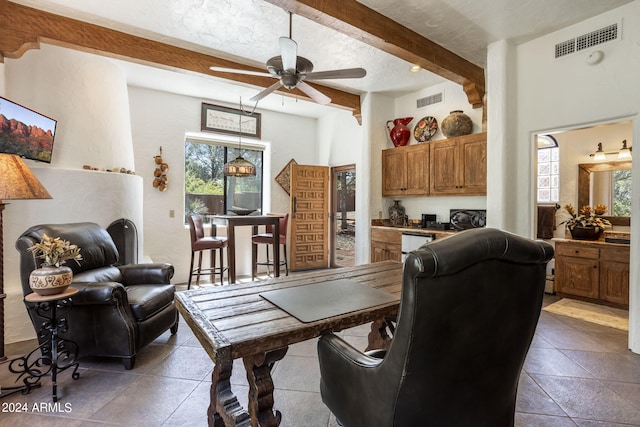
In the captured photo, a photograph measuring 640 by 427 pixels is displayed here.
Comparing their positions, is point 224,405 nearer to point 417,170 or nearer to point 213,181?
point 417,170

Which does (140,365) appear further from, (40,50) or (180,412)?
(40,50)

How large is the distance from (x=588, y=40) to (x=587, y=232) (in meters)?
2.27

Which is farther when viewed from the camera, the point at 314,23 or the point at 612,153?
the point at 612,153

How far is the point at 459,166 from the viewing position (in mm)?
4137

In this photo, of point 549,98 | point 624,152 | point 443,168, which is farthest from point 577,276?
point 549,98

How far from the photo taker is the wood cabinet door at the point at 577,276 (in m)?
3.69

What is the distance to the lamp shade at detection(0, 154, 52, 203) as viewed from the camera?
1.86 meters

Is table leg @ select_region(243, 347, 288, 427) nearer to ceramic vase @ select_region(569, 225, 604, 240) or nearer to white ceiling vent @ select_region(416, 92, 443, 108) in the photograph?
ceramic vase @ select_region(569, 225, 604, 240)

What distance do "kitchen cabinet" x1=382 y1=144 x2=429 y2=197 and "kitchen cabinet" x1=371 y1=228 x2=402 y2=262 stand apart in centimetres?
67

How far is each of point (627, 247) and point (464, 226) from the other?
1.67m

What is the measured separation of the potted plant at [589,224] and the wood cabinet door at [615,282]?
1.36 feet

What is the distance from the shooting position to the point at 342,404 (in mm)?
1254

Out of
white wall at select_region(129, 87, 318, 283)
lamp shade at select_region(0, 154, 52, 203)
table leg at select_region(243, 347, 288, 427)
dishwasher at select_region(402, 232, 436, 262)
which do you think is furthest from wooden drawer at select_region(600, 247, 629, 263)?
lamp shade at select_region(0, 154, 52, 203)

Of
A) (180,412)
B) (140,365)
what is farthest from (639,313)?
(140,365)
